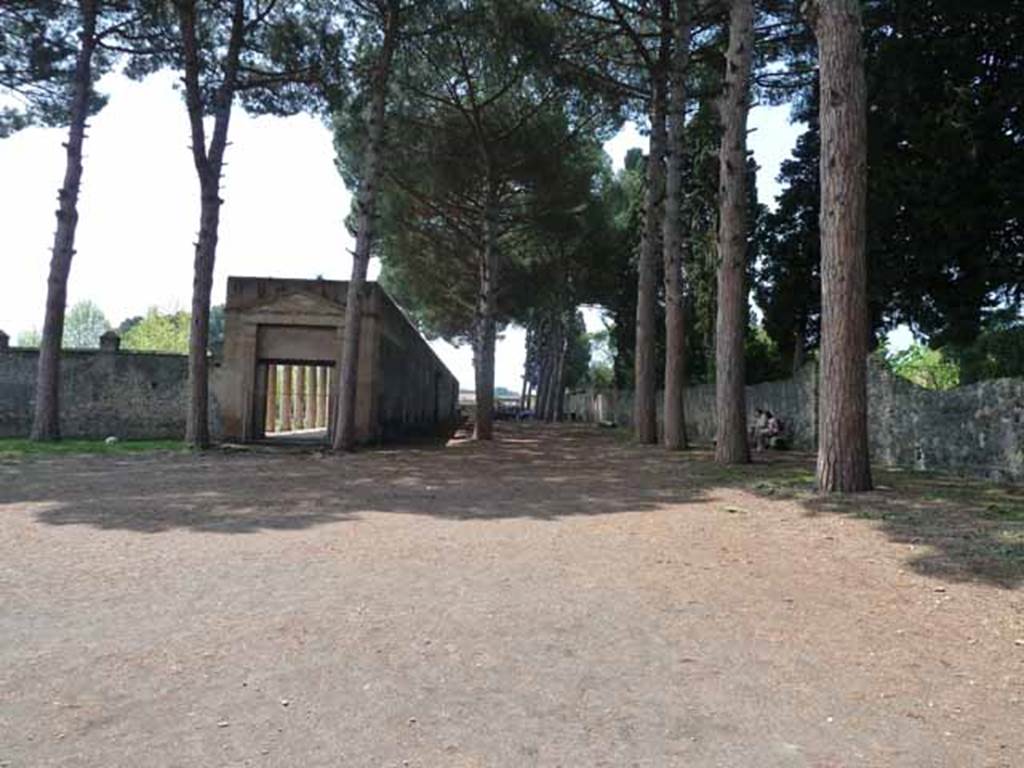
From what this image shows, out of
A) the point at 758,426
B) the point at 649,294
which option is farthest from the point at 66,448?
the point at 758,426

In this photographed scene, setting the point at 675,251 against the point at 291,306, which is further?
the point at 291,306

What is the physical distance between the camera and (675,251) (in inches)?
752

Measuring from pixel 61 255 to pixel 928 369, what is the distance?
759 inches

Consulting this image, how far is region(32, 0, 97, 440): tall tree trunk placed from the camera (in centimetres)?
2016

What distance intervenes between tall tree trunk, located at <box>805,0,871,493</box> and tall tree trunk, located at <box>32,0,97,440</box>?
17.2 metres

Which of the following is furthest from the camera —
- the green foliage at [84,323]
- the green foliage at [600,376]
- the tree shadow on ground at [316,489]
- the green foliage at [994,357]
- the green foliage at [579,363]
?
the green foliage at [84,323]

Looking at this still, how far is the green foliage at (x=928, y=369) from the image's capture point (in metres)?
15.8

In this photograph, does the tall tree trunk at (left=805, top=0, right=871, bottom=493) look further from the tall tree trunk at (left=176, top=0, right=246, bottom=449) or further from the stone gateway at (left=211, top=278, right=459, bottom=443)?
the stone gateway at (left=211, top=278, right=459, bottom=443)

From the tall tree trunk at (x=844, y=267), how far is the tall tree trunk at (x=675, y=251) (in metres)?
8.77

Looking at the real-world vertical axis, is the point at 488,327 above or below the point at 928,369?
above

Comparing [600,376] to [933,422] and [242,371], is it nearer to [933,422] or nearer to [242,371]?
[242,371]

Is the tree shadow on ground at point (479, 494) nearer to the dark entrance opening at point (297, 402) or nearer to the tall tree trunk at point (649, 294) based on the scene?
the tall tree trunk at point (649, 294)

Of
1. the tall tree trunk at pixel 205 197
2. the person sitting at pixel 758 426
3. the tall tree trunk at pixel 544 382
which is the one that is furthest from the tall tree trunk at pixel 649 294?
the tall tree trunk at pixel 544 382

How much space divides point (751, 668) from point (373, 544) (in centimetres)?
386
